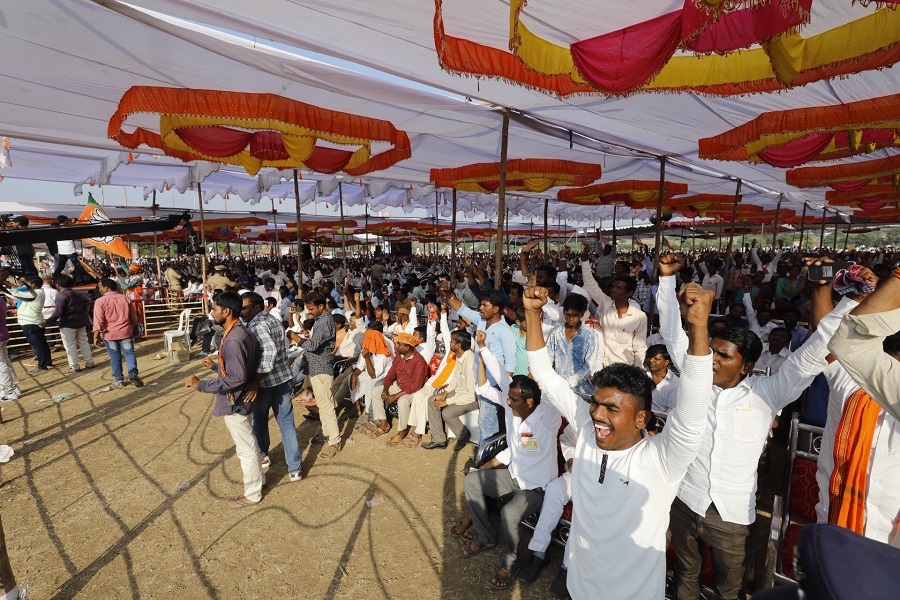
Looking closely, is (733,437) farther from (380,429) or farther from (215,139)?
(215,139)

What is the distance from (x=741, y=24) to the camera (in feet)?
7.77

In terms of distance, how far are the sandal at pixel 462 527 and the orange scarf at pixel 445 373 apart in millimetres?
1608

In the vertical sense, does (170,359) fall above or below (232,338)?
below

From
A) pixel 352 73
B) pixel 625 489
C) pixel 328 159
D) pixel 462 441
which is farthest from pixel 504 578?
pixel 328 159

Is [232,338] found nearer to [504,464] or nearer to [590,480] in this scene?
[504,464]

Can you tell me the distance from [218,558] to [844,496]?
161 inches

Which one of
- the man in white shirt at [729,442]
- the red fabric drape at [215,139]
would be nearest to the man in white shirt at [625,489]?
the man in white shirt at [729,442]

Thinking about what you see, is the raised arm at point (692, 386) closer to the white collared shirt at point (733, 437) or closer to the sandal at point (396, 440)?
the white collared shirt at point (733, 437)

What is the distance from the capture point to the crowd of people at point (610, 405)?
1794mm

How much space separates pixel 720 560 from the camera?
233 cm

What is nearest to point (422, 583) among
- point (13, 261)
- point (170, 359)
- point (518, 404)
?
point (518, 404)

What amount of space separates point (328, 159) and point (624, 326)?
4.41 metres

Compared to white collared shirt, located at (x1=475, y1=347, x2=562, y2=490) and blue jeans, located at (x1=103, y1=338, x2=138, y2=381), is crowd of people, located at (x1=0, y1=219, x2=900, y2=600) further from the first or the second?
blue jeans, located at (x1=103, y1=338, x2=138, y2=381)

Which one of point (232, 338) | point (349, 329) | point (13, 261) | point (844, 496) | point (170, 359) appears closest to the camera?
point (844, 496)
